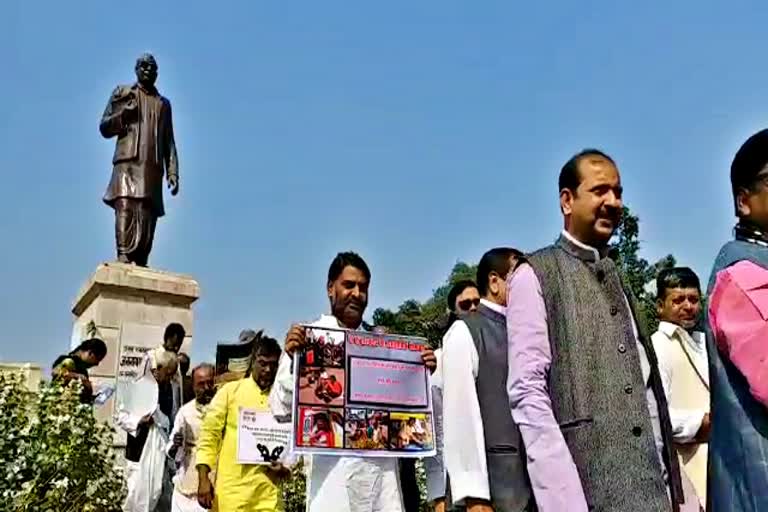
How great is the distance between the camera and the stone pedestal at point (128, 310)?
11.1 metres

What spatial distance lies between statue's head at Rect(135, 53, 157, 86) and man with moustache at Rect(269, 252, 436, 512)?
8.94 metres

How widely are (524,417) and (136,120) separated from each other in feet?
35.4

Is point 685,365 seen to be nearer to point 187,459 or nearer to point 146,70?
point 187,459

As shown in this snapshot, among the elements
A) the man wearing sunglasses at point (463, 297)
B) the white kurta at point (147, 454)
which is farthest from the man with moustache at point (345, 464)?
the white kurta at point (147, 454)

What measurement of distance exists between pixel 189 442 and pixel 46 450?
2557mm

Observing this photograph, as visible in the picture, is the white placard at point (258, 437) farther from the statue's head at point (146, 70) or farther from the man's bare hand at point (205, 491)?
the statue's head at point (146, 70)

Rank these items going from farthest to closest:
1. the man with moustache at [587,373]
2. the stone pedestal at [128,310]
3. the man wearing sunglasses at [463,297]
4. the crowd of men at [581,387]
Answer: the stone pedestal at [128,310], the man wearing sunglasses at [463,297], the man with moustache at [587,373], the crowd of men at [581,387]

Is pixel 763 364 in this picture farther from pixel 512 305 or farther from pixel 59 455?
pixel 59 455

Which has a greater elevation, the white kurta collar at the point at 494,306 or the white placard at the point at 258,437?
the white kurta collar at the point at 494,306

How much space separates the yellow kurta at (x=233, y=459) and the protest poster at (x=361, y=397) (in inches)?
61.5

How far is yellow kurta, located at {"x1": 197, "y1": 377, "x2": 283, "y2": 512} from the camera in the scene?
551 centimetres

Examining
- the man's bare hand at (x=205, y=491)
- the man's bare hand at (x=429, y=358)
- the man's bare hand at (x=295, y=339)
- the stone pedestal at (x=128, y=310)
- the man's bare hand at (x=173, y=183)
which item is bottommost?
the man's bare hand at (x=205, y=491)

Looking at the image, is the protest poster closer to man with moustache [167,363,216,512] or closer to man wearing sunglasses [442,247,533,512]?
man wearing sunglasses [442,247,533,512]

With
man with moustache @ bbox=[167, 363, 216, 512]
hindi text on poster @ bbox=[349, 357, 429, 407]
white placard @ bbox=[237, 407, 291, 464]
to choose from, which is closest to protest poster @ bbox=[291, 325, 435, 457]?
hindi text on poster @ bbox=[349, 357, 429, 407]
